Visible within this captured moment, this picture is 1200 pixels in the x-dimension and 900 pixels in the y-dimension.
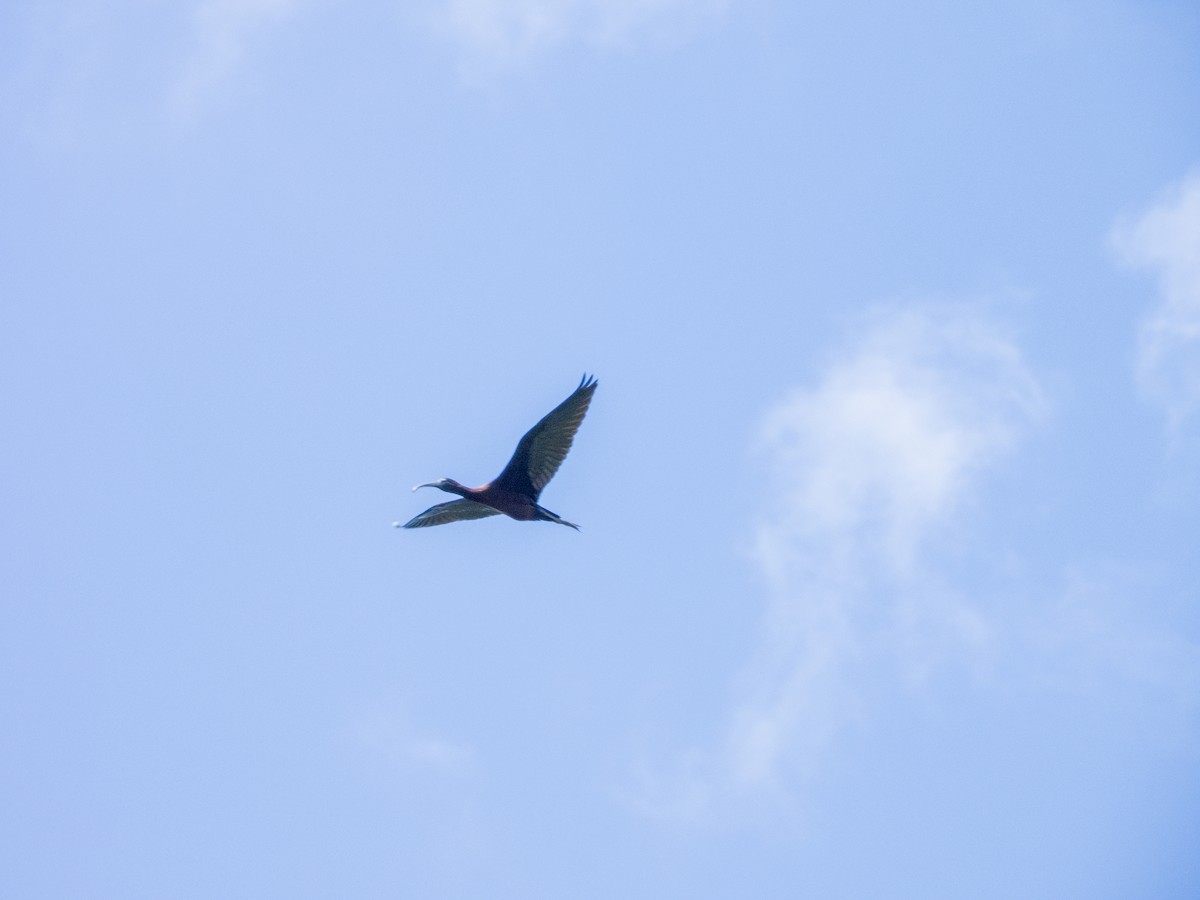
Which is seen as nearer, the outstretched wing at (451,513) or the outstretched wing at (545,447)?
the outstretched wing at (545,447)

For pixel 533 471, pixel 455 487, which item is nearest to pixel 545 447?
pixel 533 471

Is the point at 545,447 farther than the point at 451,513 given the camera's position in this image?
No

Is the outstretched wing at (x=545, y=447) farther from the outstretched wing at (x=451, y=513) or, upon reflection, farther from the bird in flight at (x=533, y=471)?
the outstretched wing at (x=451, y=513)

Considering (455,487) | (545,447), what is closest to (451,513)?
(455,487)

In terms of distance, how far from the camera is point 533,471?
84.2 feet

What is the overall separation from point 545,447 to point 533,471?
2.04ft

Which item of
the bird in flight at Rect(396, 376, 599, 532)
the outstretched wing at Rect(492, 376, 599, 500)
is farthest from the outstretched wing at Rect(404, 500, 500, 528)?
the outstretched wing at Rect(492, 376, 599, 500)

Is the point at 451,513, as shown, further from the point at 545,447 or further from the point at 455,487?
the point at 545,447

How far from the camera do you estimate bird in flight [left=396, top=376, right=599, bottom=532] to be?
25.0 m

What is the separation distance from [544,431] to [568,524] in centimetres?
192

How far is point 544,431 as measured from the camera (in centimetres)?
2505

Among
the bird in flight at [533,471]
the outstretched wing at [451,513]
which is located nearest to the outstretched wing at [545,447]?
the bird in flight at [533,471]

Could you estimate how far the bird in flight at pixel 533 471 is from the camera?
2502 cm

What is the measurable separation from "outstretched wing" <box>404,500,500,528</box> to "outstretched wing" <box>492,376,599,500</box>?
1502 mm
